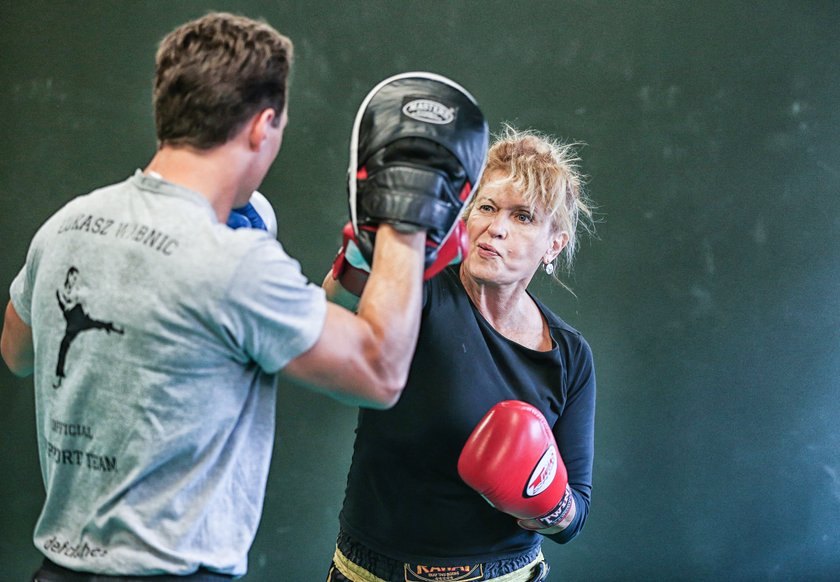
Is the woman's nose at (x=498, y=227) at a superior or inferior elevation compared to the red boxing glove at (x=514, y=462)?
superior

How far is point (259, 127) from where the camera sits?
1190 millimetres

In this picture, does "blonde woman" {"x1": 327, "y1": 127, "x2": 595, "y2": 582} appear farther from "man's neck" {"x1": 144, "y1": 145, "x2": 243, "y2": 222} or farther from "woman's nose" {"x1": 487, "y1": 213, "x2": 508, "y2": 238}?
"man's neck" {"x1": 144, "y1": 145, "x2": 243, "y2": 222}

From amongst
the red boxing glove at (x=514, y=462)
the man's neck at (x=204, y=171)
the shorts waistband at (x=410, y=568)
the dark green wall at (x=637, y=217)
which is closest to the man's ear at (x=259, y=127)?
the man's neck at (x=204, y=171)

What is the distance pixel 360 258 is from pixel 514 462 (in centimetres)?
49

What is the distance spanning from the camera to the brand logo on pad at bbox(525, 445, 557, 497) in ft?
5.51

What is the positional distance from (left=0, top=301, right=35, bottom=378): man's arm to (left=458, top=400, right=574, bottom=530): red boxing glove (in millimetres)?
798

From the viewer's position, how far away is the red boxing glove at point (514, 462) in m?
1.65

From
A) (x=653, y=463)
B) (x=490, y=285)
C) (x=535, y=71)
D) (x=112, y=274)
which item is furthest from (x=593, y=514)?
(x=112, y=274)

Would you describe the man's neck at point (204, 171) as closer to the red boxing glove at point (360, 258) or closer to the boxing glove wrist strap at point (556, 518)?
the red boxing glove at point (360, 258)

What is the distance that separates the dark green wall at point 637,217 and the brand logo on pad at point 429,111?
4.06ft

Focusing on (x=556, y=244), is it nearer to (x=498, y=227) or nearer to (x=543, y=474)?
(x=498, y=227)

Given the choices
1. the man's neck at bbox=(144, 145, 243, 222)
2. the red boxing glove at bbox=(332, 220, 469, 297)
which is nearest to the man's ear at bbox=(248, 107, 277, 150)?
the man's neck at bbox=(144, 145, 243, 222)

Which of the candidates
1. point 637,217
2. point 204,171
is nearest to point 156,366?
point 204,171

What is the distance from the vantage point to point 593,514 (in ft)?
9.25
